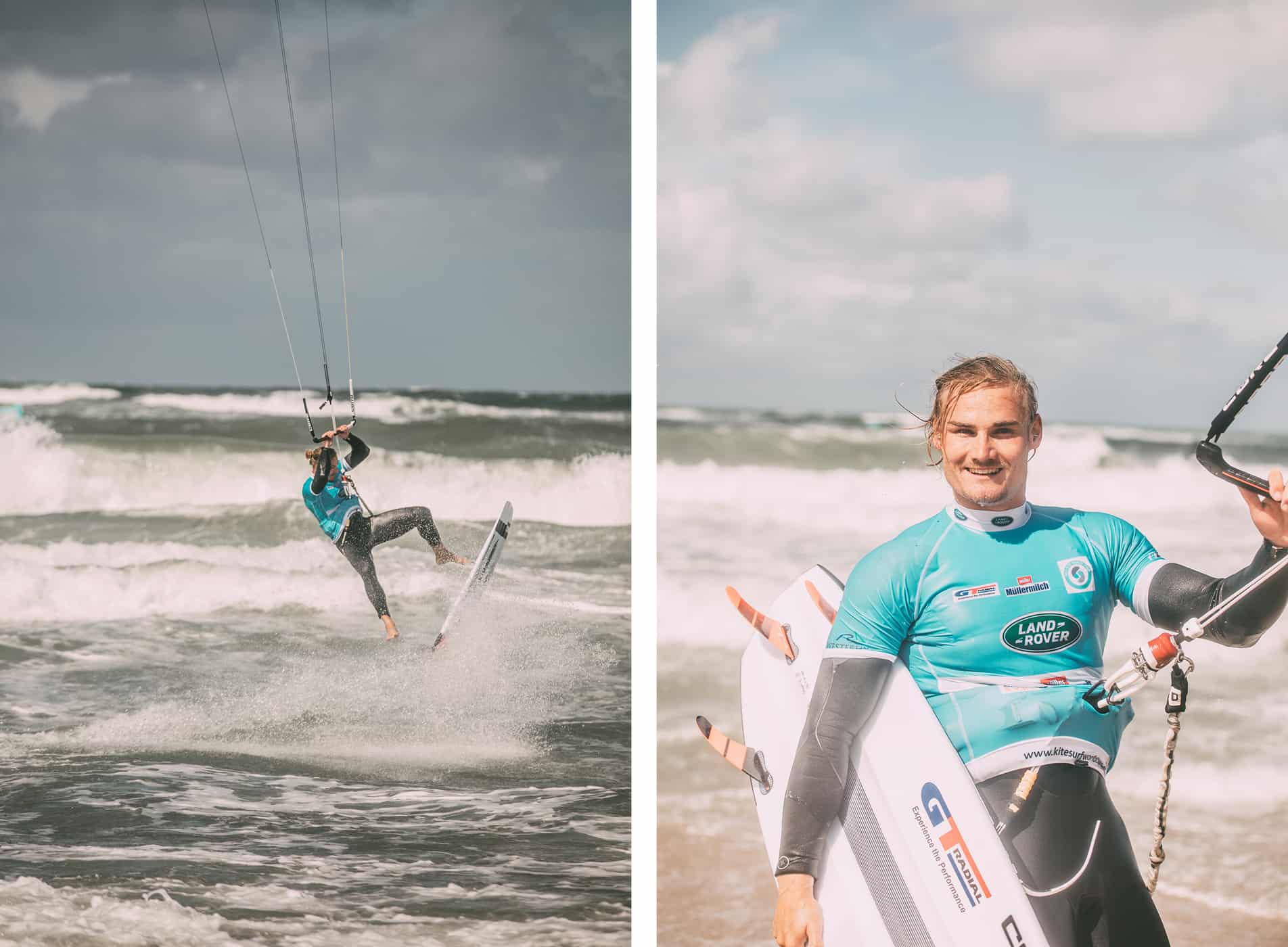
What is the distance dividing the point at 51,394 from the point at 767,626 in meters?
1.77

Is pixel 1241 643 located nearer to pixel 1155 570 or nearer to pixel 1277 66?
pixel 1155 570

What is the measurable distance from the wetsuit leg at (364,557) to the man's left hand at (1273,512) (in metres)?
1.78

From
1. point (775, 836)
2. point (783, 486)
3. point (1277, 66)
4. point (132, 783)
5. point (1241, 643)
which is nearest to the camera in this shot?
point (1241, 643)

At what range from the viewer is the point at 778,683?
2.09 meters

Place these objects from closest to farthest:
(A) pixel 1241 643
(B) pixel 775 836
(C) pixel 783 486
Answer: (A) pixel 1241 643 → (B) pixel 775 836 → (C) pixel 783 486

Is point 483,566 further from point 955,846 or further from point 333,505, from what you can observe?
point 955,846

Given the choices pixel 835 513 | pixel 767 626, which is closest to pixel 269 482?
pixel 767 626

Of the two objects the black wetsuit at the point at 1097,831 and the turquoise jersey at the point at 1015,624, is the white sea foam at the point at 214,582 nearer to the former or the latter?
the turquoise jersey at the point at 1015,624

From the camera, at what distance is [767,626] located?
2176mm

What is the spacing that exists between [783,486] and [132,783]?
1643 millimetres

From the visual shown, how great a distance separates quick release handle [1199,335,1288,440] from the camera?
189 cm

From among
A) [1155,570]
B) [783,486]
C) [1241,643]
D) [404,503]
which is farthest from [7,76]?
[1241,643]

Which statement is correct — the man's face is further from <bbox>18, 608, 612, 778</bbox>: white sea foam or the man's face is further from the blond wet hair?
<bbox>18, 608, 612, 778</bbox>: white sea foam

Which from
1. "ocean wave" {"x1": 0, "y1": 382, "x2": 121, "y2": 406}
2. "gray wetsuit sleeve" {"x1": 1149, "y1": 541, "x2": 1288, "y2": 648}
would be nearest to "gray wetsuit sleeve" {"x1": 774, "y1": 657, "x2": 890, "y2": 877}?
"gray wetsuit sleeve" {"x1": 1149, "y1": 541, "x2": 1288, "y2": 648}
